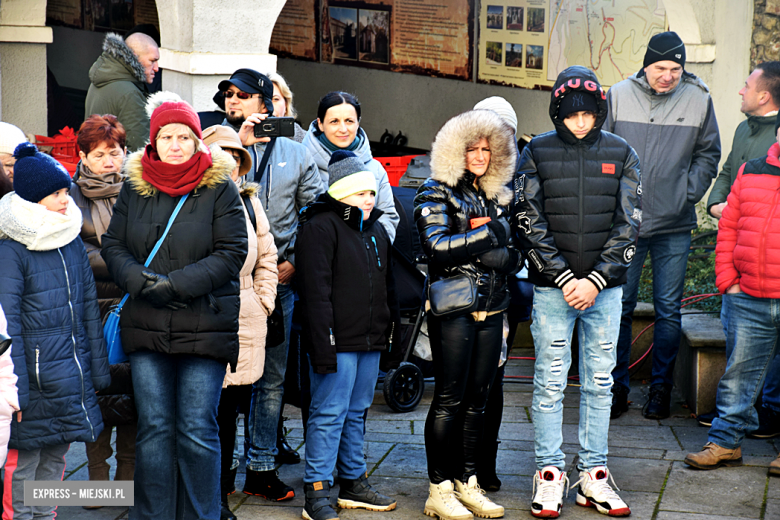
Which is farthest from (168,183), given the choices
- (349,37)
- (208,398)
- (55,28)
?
(55,28)

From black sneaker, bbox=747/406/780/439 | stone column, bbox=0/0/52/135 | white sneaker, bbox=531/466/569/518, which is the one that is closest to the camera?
white sneaker, bbox=531/466/569/518

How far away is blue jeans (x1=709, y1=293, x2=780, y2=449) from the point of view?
4.98m

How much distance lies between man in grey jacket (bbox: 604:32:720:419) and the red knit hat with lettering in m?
2.85

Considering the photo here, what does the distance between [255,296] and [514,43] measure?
8.24 meters

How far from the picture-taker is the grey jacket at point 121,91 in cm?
688

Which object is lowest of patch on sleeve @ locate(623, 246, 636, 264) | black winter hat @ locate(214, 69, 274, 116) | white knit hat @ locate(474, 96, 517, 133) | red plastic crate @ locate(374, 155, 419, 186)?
patch on sleeve @ locate(623, 246, 636, 264)

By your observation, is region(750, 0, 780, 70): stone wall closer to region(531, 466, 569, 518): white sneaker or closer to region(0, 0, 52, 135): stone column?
region(531, 466, 569, 518): white sneaker

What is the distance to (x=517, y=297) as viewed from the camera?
4973 mm

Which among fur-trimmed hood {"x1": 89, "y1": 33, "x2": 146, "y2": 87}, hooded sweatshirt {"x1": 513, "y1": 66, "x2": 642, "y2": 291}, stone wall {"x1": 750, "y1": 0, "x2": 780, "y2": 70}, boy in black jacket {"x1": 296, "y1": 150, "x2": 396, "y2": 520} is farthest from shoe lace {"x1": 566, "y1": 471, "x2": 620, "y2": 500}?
stone wall {"x1": 750, "y1": 0, "x2": 780, "y2": 70}

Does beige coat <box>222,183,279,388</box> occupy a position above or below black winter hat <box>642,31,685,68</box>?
below

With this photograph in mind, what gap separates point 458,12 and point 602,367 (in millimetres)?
8781

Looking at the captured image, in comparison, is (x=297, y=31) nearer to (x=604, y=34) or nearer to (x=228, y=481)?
(x=604, y=34)

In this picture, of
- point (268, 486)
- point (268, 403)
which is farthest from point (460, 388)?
point (268, 486)

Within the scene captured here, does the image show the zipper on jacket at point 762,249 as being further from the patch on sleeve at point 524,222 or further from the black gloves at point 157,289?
the black gloves at point 157,289
